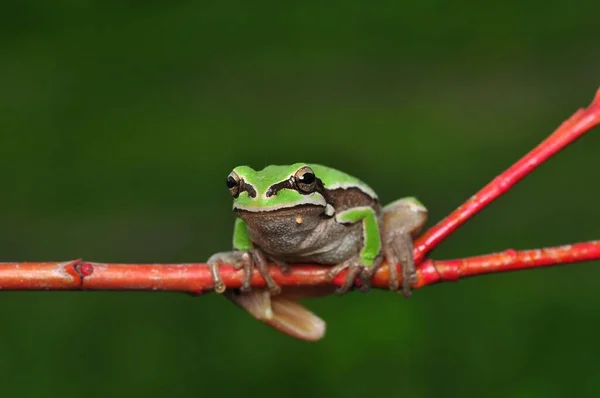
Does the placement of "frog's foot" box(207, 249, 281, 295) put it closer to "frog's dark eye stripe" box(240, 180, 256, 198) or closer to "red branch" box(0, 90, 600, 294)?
"red branch" box(0, 90, 600, 294)

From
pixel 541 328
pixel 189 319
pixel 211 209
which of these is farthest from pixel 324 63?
pixel 541 328

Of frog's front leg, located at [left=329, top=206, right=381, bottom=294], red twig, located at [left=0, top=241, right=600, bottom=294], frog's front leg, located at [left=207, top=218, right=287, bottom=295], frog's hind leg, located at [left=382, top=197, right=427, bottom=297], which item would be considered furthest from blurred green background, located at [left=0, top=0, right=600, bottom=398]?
red twig, located at [left=0, top=241, right=600, bottom=294]

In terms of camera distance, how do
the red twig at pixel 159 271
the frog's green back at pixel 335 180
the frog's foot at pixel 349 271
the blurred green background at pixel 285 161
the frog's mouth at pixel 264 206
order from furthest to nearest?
the blurred green background at pixel 285 161
the frog's green back at pixel 335 180
the frog's foot at pixel 349 271
the frog's mouth at pixel 264 206
the red twig at pixel 159 271

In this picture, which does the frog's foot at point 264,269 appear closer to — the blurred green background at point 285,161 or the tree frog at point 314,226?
the tree frog at point 314,226

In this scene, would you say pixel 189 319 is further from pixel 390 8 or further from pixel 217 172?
pixel 390 8

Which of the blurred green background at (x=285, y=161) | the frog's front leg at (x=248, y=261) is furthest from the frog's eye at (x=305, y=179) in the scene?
the blurred green background at (x=285, y=161)

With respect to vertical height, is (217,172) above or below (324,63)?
below

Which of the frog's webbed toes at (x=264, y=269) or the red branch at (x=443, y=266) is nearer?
the red branch at (x=443, y=266)
